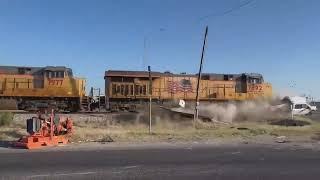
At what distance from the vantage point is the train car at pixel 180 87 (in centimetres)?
4003

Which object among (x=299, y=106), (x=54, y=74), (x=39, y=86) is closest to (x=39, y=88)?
(x=39, y=86)

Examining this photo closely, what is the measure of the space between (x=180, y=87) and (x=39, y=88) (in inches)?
464

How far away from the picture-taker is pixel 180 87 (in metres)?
41.7

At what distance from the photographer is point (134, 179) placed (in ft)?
36.4

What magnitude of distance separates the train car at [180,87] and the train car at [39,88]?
2.98m

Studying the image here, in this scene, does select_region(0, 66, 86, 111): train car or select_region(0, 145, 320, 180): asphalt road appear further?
select_region(0, 66, 86, 111): train car

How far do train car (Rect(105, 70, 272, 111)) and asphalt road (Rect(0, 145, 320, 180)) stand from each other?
73.0 feet

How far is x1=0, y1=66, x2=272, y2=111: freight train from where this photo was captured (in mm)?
37125

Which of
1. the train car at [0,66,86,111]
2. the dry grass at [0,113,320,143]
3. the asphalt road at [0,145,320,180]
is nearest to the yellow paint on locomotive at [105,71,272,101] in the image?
the train car at [0,66,86,111]

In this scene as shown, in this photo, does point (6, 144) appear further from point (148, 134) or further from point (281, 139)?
point (281, 139)

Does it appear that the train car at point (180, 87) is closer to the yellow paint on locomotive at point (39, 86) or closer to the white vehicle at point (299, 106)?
the yellow paint on locomotive at point (39, 86)

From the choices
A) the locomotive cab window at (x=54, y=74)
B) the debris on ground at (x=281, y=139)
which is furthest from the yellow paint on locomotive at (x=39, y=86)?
the debris on ground at (x=281, y=139)

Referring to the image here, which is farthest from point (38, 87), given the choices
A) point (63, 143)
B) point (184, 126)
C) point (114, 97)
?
point (63, 143)

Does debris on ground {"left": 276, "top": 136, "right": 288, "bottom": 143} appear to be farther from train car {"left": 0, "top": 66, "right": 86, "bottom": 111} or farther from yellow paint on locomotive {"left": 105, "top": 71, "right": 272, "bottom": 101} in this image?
train car {"left": 0, "top": 66, "right": 86, "bottom": 111}
